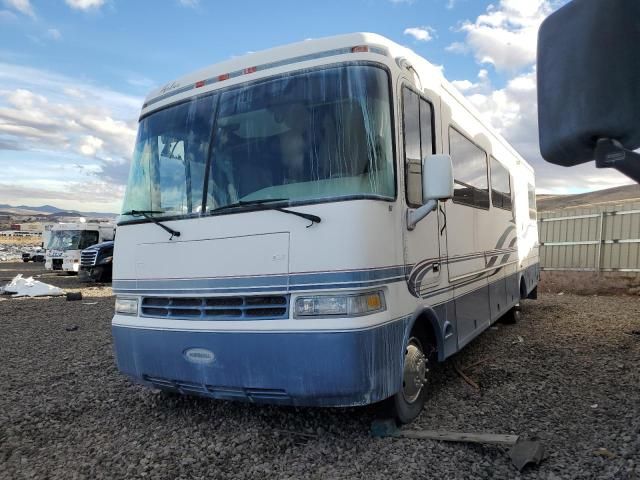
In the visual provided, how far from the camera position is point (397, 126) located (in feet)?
12.3

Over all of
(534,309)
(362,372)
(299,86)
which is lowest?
(534,309)

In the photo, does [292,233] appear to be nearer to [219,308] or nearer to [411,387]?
[219,308]

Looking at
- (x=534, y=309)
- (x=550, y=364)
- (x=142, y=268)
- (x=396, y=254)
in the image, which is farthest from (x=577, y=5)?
(x=534, y=309)

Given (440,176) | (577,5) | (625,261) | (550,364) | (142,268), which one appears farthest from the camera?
(625,261)

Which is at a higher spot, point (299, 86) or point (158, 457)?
point (299, 86)

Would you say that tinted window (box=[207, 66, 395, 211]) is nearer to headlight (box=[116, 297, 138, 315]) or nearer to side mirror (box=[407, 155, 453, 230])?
side mirror (box=[407, 155, 453, 230])

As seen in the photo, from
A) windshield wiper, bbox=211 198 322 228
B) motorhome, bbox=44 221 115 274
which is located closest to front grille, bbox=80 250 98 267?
motorhome, bbox=44 221 115 274

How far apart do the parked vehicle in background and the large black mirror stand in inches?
775

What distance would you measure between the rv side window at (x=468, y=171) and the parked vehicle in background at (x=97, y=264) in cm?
1621

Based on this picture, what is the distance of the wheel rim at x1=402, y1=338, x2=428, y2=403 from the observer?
13.0 ft

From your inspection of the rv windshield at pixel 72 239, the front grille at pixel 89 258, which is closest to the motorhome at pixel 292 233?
the front grille at pixel 89 258

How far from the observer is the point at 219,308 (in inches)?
146

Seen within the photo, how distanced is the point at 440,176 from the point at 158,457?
2845mm

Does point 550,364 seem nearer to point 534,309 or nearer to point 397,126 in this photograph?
point 397,126
